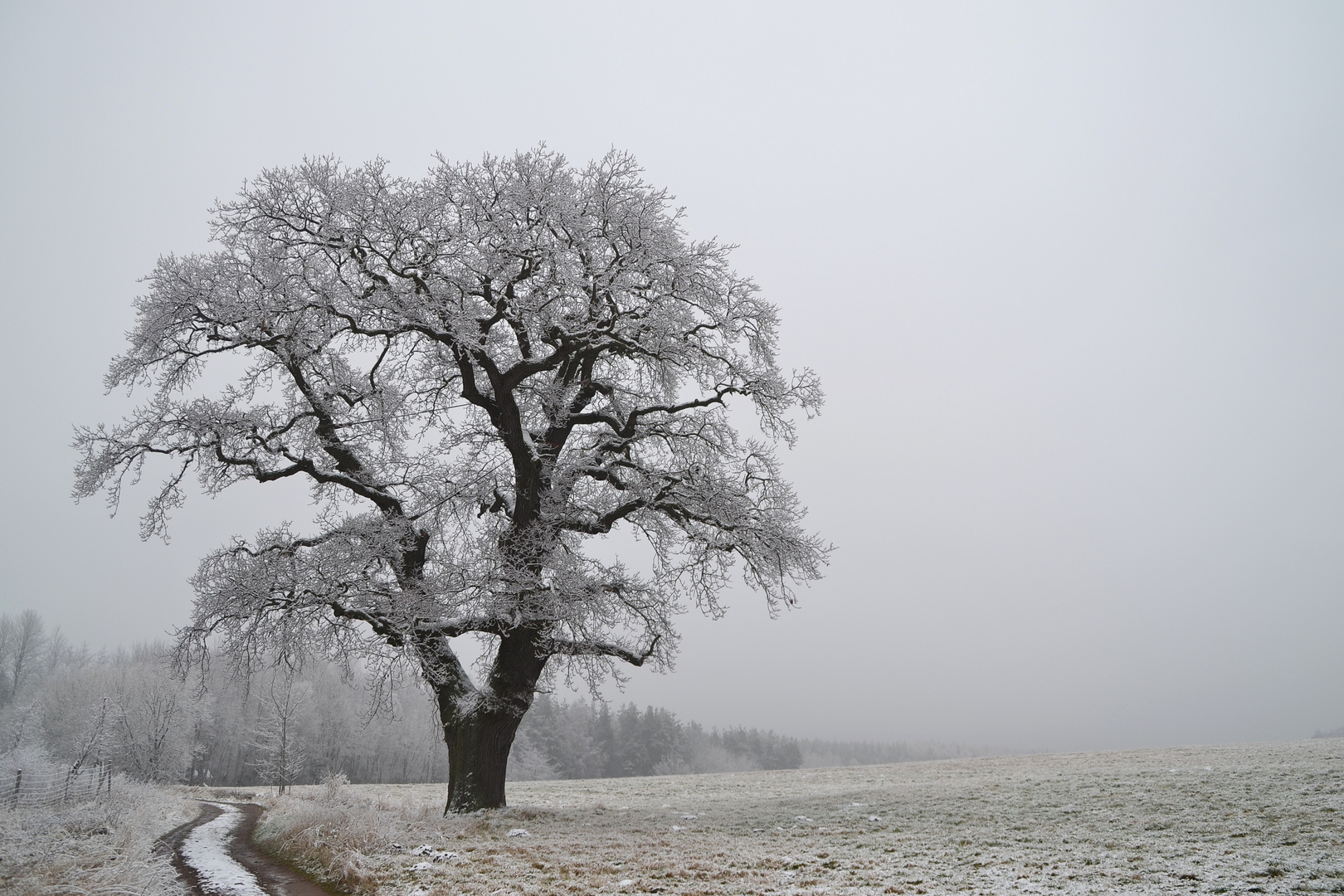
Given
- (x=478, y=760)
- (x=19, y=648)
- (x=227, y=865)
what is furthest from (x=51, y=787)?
(x=19, y=648)

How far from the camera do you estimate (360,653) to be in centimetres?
1276

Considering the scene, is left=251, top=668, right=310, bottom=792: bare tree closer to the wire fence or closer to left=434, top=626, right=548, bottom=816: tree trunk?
the wire fence

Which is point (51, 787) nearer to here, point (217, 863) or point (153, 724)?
point (217, 863)

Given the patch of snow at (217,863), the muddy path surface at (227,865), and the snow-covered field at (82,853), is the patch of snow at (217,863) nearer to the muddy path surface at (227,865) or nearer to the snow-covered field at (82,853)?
the muddy path surface at (227,865)

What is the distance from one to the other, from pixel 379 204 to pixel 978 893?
46.9ft

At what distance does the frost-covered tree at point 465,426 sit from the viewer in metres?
13.3

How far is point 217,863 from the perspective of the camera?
34.6 feet

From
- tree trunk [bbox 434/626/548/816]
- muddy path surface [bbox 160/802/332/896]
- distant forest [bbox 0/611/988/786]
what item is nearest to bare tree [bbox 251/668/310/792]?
distant forest [bbox 0/611/988/786]

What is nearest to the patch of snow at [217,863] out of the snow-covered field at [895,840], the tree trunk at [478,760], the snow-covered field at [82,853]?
the snow-covered field at [82,853]

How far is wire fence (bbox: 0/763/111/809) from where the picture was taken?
14062 mm

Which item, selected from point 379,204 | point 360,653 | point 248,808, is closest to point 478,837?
point 360,653

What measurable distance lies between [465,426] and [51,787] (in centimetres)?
1180

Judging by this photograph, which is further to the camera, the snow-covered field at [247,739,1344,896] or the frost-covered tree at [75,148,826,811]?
the frost-covered tree at [75,148,826,811]

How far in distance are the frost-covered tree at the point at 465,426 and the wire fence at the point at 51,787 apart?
191 inches
